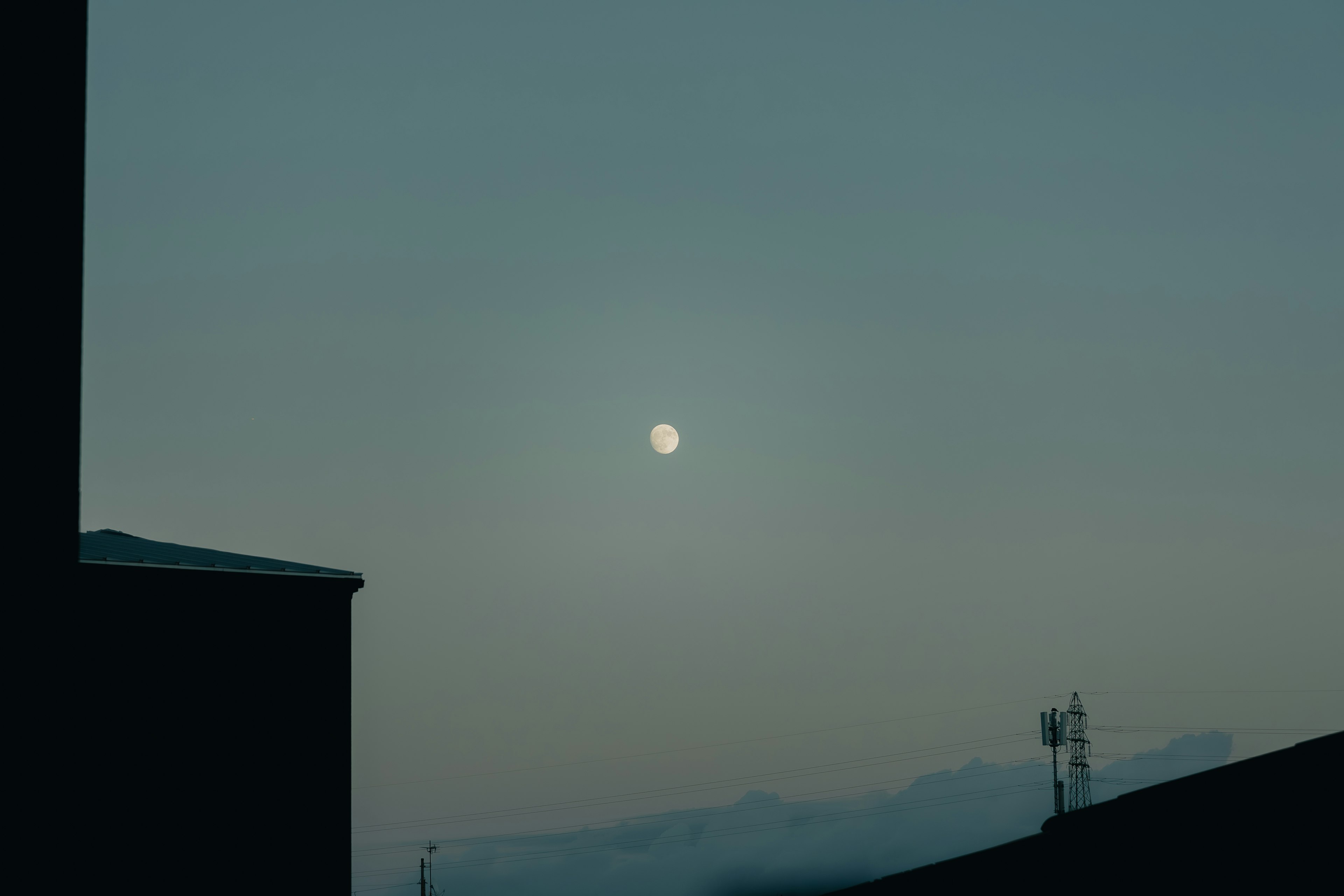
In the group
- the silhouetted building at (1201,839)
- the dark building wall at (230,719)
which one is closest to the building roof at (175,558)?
the dark building wall at (230,719)

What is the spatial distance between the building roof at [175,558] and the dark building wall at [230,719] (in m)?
0.27

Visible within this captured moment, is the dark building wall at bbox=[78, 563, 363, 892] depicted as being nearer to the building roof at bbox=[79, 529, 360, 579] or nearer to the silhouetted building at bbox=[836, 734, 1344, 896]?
the building roof at bbox=[79, 529, 360, 579]

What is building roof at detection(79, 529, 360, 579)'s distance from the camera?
19.7 meters

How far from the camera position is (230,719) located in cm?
2058

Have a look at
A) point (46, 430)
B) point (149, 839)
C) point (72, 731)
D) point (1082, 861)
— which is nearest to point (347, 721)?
point (149, 839)

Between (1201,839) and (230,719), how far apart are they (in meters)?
18.1

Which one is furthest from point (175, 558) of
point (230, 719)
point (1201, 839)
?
point (1201, 839)

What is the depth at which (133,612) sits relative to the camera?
18.7 m

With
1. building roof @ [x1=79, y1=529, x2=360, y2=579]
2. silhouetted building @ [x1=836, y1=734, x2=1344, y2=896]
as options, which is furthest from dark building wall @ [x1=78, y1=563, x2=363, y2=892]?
silhouetted building @ [x1=836, y1=734, x2=1344, y2=896]

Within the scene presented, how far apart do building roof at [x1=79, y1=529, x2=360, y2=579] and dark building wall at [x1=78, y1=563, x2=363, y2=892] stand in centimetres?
27

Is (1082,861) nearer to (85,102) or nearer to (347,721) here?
(85,102)

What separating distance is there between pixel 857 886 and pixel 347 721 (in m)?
14.9

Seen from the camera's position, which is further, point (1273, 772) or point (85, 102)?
point (85, 102)

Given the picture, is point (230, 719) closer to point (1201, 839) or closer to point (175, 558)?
point (175, 558)
